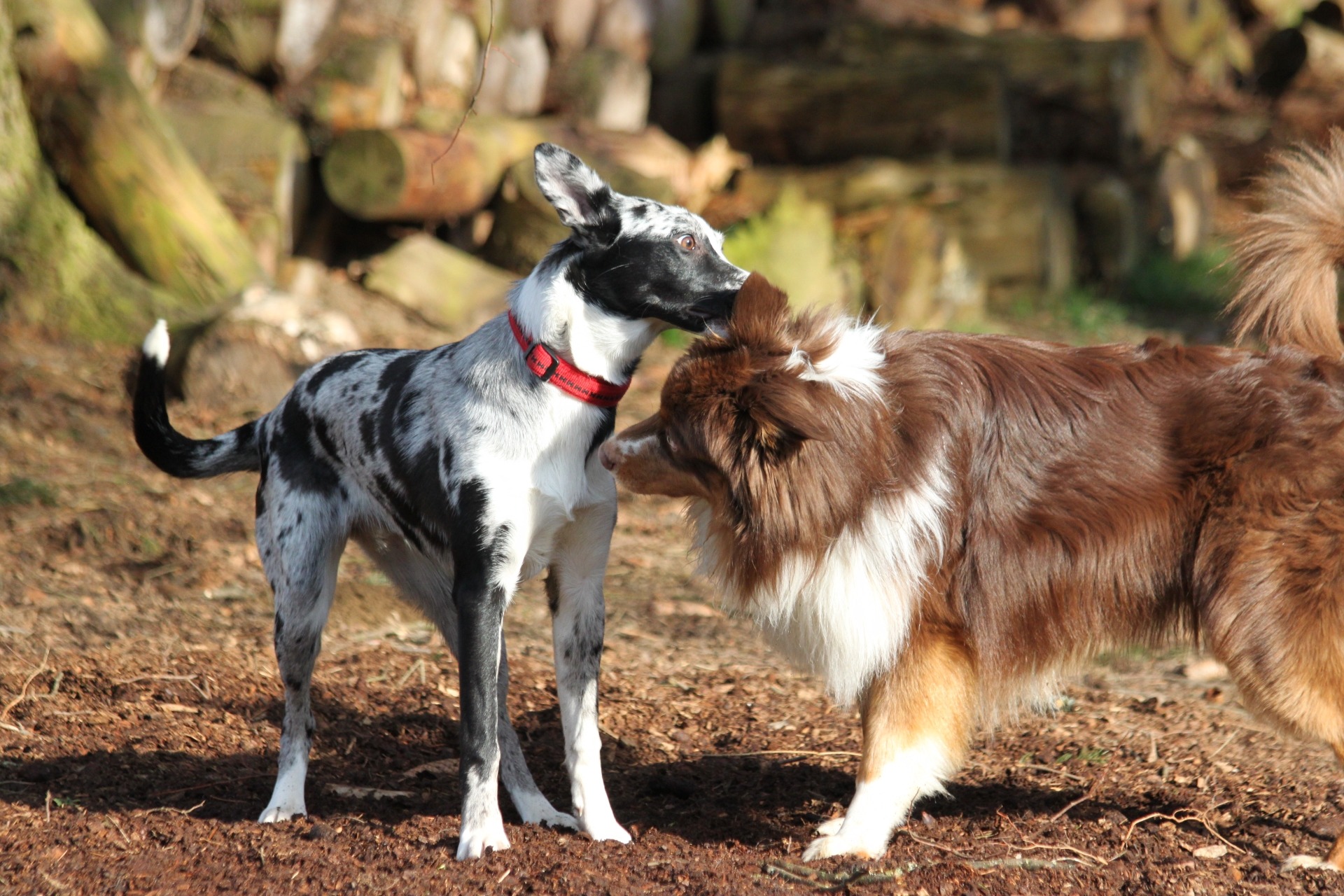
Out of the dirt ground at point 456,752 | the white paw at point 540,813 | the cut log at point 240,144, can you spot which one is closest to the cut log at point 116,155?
the cut log at point 240,144

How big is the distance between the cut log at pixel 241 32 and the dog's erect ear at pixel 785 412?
751cm

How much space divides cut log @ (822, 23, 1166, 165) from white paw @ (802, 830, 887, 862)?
1020 cm

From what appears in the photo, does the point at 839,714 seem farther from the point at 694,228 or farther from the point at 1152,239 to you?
the point at 1152,239

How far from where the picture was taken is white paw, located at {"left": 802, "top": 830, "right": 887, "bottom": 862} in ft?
11.7

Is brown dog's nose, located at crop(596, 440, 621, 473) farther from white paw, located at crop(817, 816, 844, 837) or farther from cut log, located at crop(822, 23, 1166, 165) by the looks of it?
cut log, located at crop(822, 23, 1166, 165)

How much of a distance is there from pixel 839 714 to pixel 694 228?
7.49ft

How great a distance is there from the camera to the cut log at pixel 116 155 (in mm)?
7441

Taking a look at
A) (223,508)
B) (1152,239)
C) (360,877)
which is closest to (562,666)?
(360,877)

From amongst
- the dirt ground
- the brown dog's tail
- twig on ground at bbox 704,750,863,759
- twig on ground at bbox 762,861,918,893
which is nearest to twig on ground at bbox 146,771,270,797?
Answer: the dirt ground

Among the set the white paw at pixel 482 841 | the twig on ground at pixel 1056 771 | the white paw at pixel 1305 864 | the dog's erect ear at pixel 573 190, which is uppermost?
the dog's erect ear at pixel 573 190

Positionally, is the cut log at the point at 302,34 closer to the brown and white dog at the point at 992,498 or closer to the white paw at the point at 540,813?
the brown and white dog at the point at 992,498

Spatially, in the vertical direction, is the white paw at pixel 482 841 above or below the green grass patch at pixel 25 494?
above

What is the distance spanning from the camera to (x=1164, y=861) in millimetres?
3588

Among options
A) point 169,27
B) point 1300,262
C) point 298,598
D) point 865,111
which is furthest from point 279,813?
point 865,111
